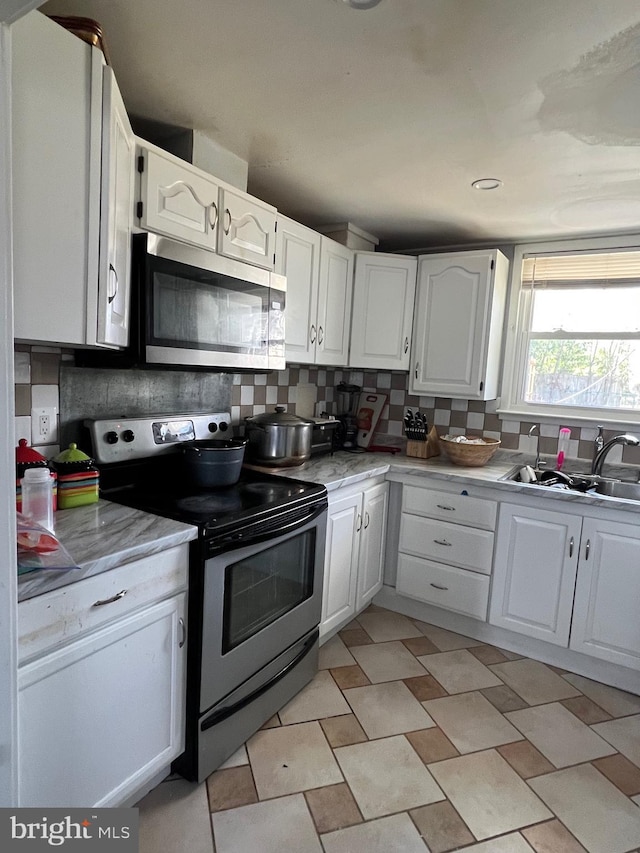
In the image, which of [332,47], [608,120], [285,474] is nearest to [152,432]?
[285,474]

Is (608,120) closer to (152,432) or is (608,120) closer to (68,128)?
(68,128)

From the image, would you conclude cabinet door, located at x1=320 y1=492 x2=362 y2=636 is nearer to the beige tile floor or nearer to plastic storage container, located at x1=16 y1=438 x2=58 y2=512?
the beige tile floor

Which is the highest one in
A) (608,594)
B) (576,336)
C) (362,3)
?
(362,3)

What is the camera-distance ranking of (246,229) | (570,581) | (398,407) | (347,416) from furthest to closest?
(398,407) < (347,416) < (570,581) < (246,229)

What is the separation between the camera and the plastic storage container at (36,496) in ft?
4.15

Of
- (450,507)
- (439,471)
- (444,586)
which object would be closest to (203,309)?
(439,471)

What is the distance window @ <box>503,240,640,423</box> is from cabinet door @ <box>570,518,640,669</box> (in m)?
0.87

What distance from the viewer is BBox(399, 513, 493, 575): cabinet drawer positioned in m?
2.50

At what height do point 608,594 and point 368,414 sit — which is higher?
point 368,414

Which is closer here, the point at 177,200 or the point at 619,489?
the point at 177,200

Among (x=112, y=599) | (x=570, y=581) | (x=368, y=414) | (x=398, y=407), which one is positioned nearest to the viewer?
(x=112, y=599)

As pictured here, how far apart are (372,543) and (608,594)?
113cm

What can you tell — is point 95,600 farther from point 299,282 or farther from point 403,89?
point 299,282

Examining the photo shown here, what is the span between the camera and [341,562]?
236cm
